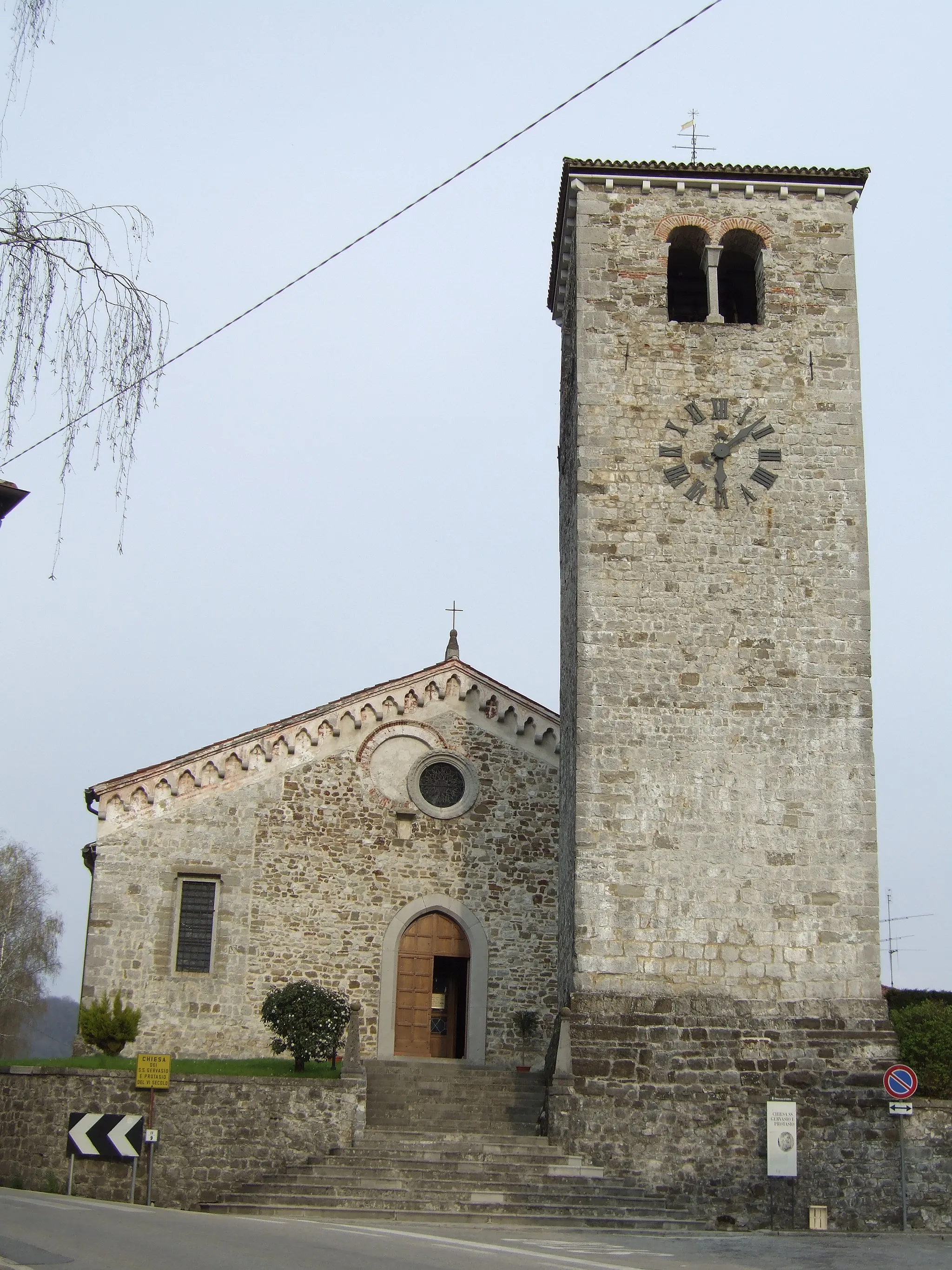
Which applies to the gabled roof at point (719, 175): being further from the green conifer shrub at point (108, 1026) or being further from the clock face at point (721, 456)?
the green conifer shrub at point (108, 1026)

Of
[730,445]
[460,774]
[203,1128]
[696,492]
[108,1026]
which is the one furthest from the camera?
[460,774]

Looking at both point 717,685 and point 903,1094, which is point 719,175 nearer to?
point 717,685

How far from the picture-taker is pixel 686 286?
2150 centimetres

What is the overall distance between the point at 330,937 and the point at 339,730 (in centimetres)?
343

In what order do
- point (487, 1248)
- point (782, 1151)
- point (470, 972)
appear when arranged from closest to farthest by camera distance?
point (487, 1248), point (782, 1151), point (470, 972)

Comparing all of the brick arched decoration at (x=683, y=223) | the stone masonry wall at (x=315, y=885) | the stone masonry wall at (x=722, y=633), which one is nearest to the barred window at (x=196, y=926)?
the stone masonry wall at (x=315, y=885)

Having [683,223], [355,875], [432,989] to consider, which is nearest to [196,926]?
[355,875]

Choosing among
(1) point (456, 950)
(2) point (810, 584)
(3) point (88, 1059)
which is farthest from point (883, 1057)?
(3) point (88, 1059)

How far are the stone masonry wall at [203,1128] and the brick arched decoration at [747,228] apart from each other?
13.0m

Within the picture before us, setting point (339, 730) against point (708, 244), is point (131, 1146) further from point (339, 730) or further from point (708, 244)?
point (708, 244)

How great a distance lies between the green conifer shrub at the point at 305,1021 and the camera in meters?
18.7

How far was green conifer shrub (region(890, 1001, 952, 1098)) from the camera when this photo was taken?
17.7 meters

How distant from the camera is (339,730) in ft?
76.4

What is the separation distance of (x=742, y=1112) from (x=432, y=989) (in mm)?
6925
